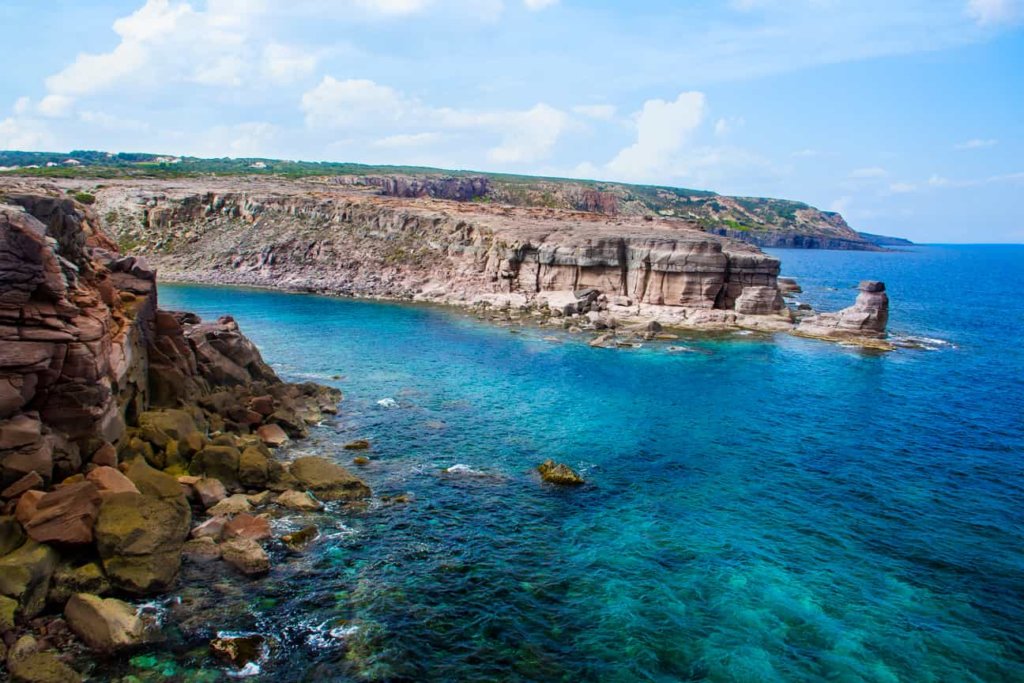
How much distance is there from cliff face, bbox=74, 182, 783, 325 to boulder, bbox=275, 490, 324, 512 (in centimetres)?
5965

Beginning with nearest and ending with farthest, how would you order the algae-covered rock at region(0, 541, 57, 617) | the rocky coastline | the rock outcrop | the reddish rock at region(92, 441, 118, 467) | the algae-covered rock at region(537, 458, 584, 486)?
the algae-covered rock at region(0, 541, 57, 617), the reddish rock at region(92, 441, 118, 467), the algae-covered rock at region(537, 458, 584, 486), the rock outcrop, the rocky coastline

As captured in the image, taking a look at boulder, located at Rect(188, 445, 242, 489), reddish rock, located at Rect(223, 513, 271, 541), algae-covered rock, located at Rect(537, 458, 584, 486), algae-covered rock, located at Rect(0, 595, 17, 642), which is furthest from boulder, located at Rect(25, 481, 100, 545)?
algae-covered rock, located at Rect(537, 458, 584, 486)

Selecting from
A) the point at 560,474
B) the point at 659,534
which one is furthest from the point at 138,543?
the point at 659,534

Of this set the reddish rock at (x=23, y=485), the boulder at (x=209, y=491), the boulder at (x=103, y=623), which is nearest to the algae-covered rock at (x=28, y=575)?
the boulder at (x=103, y=623)

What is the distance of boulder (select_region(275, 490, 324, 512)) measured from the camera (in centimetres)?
2680

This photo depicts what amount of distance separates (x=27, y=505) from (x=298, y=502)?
30.6 ft

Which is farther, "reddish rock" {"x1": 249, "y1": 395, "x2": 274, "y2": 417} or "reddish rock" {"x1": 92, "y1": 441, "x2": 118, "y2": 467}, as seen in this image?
"reddish rock" {"x1": 249, "y1": 395, "x2": 274, "y2": 417}

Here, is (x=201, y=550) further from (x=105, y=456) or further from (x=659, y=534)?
(x=659, y=534)

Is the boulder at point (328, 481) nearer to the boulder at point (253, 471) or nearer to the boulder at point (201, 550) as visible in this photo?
the boulder at point (253, 471)

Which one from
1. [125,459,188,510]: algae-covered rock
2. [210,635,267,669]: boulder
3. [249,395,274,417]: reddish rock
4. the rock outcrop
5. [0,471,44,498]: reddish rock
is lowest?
[210,635,267,669]: boulder

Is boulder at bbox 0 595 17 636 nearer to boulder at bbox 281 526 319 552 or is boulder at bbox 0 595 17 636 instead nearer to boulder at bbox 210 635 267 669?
boulder at bbox 210 635 267 669

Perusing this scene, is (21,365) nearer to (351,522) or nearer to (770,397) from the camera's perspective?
(351,522)

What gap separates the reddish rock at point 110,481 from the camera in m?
22.2

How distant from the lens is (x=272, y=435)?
115ft
